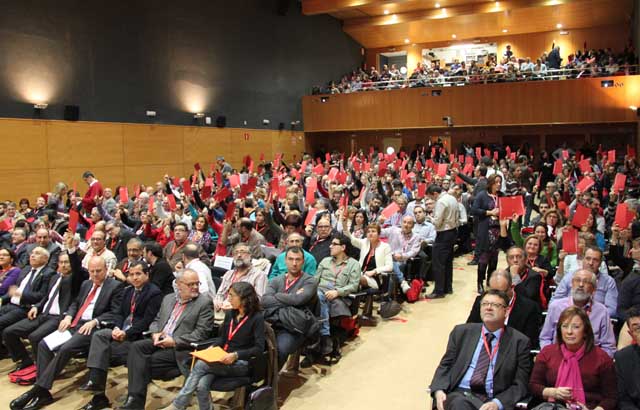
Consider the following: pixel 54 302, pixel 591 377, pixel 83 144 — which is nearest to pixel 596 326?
pixel 591 377

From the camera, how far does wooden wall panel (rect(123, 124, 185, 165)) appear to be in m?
15.0

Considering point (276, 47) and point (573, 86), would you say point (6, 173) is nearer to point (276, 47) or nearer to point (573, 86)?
point (276, 47)

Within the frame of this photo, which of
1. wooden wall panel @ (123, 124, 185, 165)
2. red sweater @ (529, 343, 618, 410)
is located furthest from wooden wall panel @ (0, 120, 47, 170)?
red sweater @ (529, 343, 618, 410)

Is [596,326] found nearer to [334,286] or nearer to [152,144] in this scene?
[334,286]

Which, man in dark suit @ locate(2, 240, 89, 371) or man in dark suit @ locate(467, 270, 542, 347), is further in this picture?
man in dark suit @ locate(2, 240, 89, 371)

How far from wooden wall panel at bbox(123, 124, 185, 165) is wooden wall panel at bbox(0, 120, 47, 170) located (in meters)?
2.40

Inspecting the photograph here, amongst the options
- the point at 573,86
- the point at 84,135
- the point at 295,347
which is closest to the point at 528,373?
the point at 295,347

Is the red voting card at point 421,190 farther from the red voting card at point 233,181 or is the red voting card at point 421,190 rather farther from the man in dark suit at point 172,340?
the man in dark suit at point 172,340

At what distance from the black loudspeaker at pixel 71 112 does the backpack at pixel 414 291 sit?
32.9 ft

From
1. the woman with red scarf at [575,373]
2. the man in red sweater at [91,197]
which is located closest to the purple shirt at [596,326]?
the woman with red scarf at [575,373]

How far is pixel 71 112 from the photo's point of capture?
13.2m

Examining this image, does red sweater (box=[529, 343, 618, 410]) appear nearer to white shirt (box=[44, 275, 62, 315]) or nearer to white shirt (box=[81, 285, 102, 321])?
white shirt (box=[81, 285, 102, 321])

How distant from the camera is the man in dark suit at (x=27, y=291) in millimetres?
5105

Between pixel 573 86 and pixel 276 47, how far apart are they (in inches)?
406
